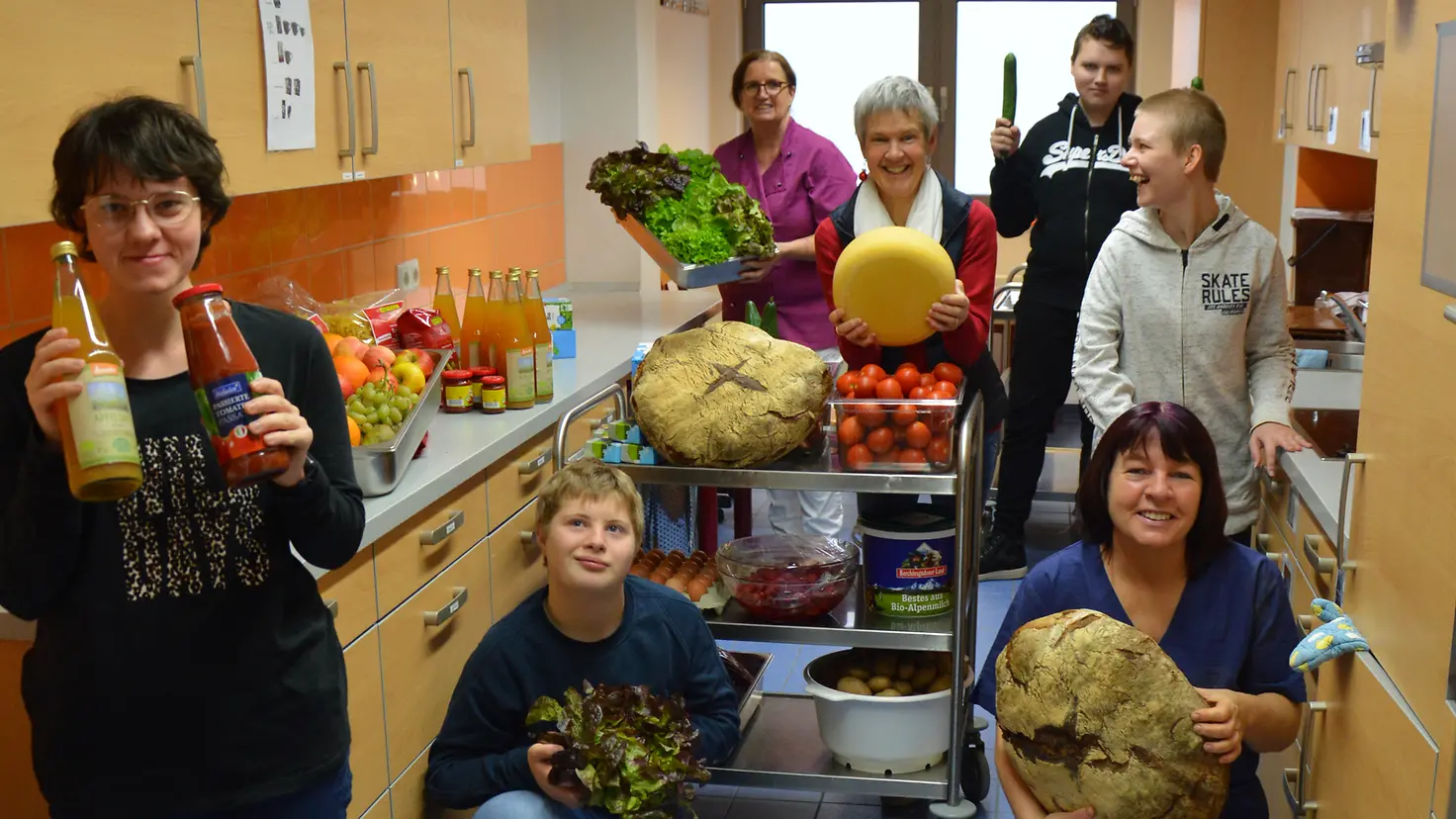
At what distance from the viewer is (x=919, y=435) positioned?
2.50 meters

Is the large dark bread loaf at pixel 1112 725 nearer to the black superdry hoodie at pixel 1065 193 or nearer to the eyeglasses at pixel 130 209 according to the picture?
the eyeglasses at pixel 130 209

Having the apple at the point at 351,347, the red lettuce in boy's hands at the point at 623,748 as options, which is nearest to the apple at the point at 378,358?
the apple at the point at 351,347

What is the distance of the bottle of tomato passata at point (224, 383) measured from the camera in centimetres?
136

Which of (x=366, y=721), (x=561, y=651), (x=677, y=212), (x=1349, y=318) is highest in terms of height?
(x=677, y=212)

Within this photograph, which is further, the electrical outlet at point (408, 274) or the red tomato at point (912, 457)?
the electrical outlet at point (408, 274)

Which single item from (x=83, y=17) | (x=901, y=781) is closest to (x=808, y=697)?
(x=901, y=781)

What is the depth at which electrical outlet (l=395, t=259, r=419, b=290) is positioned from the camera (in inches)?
148

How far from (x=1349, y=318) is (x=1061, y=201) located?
863mm

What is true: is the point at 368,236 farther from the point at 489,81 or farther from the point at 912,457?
the point at 912,457

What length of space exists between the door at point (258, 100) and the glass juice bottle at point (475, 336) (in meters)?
0.52

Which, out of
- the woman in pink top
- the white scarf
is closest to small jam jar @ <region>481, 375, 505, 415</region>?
the white scarf

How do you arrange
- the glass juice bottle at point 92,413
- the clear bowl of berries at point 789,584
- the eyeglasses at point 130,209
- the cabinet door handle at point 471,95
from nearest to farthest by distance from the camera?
the glass juice bottle at point 92,413, the eyeglasses at point 130,209, the clear bowl of berries at point 789,584, the cabinet door handle at point 471,95

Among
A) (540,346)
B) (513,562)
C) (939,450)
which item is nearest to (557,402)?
(540,346)

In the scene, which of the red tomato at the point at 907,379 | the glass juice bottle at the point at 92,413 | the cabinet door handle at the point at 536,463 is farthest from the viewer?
the cabinet door handle at the point at 536,463
